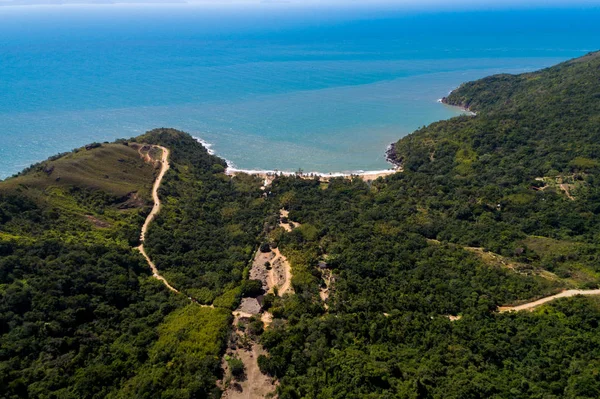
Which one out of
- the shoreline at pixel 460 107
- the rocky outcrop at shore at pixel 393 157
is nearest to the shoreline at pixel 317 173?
the rocky outcrop at shore at pixel 393 157

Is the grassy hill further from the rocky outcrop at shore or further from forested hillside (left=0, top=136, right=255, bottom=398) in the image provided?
the rocky outcrop at shore

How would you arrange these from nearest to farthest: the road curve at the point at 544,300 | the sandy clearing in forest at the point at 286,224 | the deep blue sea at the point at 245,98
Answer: the road curve at the point at 544,300, the sandy clearing in forest at the point at 286,224, the deep blue sea at the point at 245,98

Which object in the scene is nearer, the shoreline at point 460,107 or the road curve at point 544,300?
the road curve at point 544,300

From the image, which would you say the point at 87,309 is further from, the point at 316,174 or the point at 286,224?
the point at 316,174

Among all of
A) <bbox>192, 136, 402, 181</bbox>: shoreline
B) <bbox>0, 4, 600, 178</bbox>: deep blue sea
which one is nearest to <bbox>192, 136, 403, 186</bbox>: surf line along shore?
<bbox>192, 136, 402, 181</bbox>: shoreline

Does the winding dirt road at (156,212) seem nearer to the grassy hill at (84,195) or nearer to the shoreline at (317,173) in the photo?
the grassy hill at (84,195)

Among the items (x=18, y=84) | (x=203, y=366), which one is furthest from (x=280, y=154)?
(x=18, y=84)

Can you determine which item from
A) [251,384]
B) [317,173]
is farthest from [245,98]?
[251,384]

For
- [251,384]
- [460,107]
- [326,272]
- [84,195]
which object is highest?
[460,107]

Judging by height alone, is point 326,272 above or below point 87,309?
below
